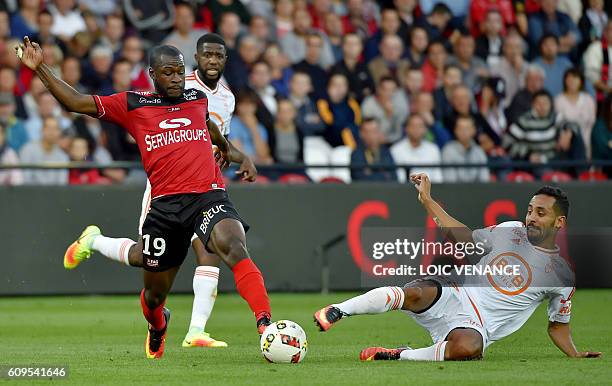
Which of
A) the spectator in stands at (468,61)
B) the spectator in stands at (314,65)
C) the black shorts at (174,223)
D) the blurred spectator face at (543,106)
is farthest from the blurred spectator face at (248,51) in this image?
the black shorts at (174,223)

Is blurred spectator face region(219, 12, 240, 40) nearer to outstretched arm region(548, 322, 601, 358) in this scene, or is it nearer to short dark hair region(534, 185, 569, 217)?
short dark hair region(534, 185, 569, 217)

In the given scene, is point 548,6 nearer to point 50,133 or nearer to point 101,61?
point 101,61

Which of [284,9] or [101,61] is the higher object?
[284,9]

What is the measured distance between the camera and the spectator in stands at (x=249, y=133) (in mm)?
18041

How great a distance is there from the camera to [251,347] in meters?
11.0

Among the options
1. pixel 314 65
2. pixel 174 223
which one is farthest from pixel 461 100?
pixel 174 223

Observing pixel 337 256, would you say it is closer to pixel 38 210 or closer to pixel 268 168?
pixel 268 168

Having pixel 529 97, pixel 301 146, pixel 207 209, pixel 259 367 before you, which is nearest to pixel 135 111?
pixel 207 209

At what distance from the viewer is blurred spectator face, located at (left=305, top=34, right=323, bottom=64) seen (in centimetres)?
1950

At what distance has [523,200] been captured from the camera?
17.5 metres

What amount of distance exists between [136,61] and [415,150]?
168 inches

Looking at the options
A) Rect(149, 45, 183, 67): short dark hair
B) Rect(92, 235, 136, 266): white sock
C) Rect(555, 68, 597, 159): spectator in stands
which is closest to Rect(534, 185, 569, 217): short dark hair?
Rect(149, 45, 183, 67): short dark hair

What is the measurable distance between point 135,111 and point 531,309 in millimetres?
3341

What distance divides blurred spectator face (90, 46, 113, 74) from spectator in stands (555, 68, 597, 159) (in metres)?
6.99
